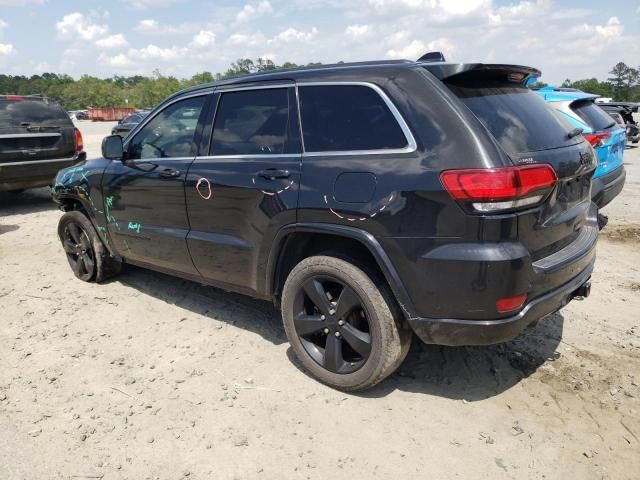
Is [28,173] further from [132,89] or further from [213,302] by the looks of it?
[132,89]

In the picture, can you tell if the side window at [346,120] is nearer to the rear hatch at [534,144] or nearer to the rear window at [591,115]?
the rear hatch at [534,144]

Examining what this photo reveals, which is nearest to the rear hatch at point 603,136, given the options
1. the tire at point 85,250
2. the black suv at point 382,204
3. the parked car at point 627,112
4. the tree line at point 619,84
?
the black suv at point 382,204

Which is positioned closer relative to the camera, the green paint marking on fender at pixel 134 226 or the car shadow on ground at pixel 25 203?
the green paint marking on fender at pixel 134 226

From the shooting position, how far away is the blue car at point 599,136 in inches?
229

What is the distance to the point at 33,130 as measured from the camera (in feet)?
27.0

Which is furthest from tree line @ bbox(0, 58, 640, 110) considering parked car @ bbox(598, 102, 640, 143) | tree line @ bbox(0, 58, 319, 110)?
parked car @ bbox(598, 102, 640, 143)

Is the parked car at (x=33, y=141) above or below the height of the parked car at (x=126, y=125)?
above

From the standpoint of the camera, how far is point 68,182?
5.03 metres

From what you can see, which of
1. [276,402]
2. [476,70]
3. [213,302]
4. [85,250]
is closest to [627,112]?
[476,70]

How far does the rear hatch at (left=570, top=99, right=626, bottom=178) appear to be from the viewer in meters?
5.83

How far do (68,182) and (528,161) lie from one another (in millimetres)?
4267

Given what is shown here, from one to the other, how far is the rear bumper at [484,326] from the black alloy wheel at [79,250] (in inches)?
143

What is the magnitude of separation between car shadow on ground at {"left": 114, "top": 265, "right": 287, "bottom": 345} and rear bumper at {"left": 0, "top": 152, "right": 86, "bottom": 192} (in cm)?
382

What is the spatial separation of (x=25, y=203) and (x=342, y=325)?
834cm
